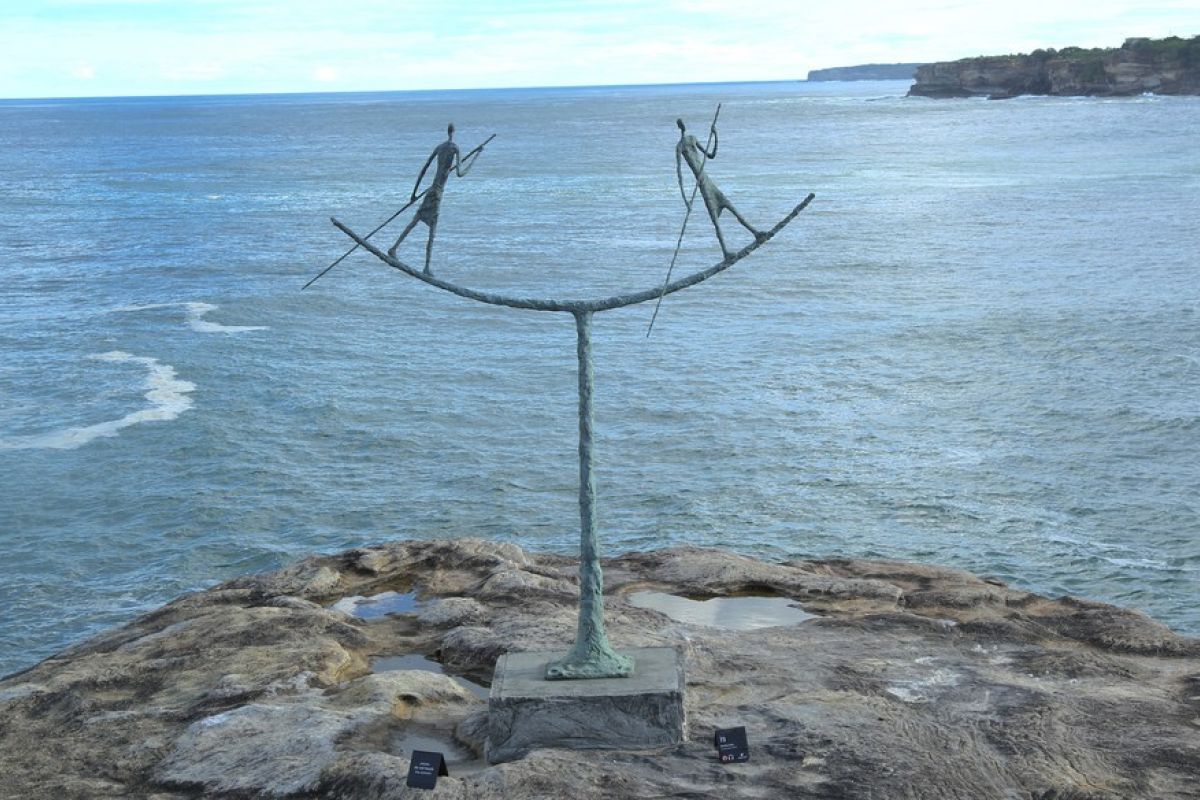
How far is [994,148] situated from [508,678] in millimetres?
100365

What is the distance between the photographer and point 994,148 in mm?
105500

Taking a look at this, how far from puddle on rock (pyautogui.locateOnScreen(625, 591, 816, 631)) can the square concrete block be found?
12.0 ft

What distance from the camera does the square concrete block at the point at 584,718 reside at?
36.1 ft

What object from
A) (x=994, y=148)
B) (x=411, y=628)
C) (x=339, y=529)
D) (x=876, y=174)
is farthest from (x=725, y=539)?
(x=994, y=148)

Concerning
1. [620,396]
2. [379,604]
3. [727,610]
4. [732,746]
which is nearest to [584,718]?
[732,746]

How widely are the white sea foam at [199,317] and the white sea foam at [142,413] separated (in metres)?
3.73

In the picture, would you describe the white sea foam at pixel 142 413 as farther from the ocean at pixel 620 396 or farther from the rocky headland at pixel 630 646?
the rocky headland at pixel 630 646

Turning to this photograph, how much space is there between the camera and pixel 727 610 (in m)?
15.2

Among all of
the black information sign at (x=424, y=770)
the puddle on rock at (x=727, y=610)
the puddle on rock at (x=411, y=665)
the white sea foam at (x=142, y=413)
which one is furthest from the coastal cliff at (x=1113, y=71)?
the black information sign at (x=424, y=770)

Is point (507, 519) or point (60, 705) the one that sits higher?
point (60, 705)

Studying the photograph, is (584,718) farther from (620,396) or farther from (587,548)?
(620,396)

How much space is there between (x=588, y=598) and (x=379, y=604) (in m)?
4.77

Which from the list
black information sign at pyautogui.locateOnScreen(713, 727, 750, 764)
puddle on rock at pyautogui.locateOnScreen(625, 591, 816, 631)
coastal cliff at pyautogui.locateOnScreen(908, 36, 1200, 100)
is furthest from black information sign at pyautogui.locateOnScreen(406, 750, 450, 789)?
coastal cliff at pyautogui.locateOnScreen(908, 36, 1200, 100)

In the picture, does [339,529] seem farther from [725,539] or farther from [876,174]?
[876,174]
